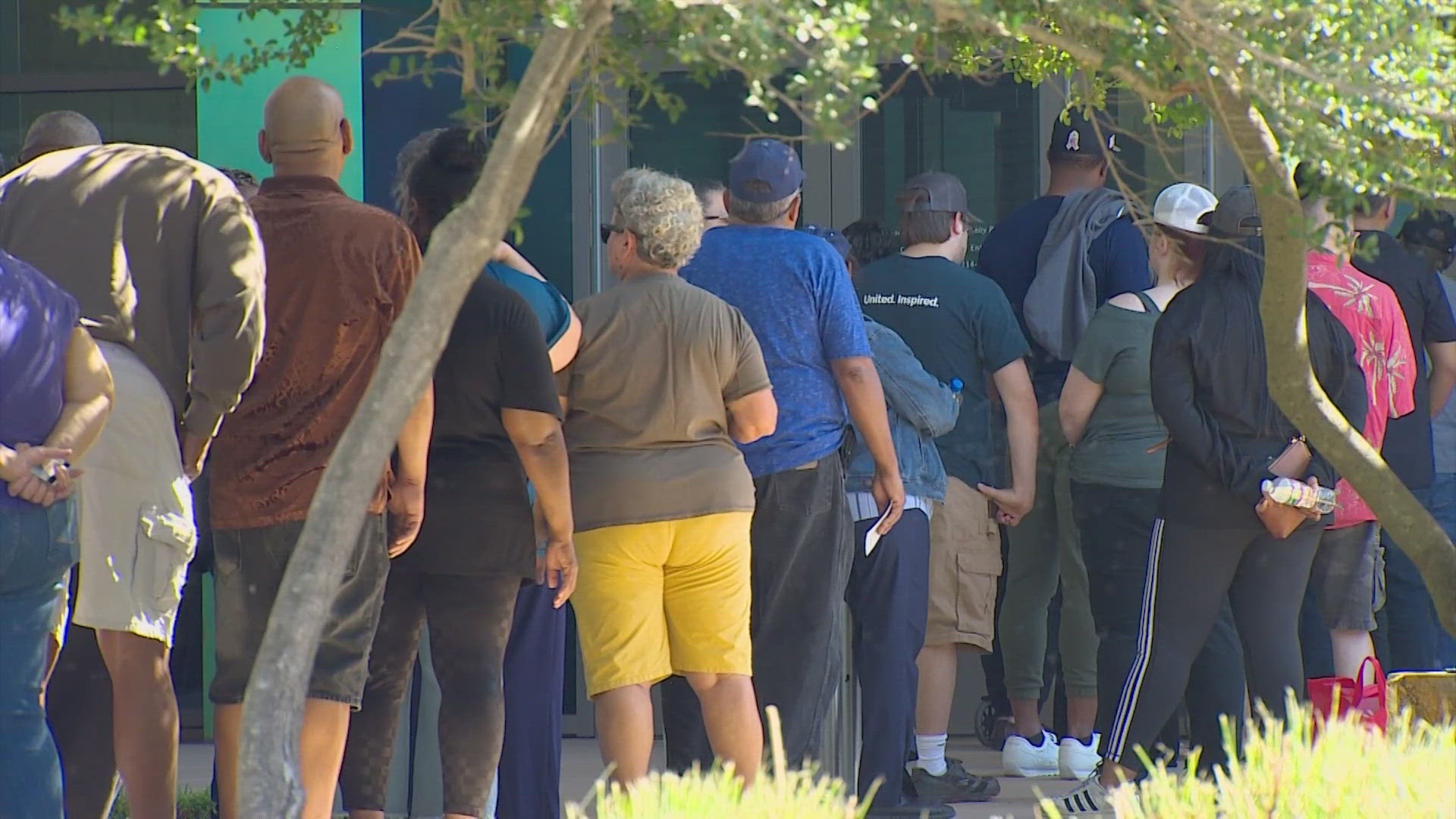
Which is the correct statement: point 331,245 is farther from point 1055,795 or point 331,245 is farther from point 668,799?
point 1055,795

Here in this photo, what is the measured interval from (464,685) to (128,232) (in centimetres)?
123

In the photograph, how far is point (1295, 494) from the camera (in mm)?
4957

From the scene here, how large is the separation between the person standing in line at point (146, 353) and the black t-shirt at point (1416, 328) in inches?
144

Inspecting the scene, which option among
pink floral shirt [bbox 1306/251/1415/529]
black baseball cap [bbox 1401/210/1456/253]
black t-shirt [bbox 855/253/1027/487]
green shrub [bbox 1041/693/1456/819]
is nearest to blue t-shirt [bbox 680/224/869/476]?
black t-shirt [bbox 855/253/1027/487]

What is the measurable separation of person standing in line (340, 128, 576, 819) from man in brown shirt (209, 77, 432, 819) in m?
0.27

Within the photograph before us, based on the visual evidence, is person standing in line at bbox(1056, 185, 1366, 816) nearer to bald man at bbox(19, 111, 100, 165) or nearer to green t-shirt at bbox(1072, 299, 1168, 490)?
green t-shirt at bbox(1072, 299, 1168, 490)

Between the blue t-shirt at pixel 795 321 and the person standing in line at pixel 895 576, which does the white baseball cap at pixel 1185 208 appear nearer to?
the person standing in line at pixel 895 576

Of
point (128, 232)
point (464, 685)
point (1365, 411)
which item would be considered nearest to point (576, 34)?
point (128, 232)

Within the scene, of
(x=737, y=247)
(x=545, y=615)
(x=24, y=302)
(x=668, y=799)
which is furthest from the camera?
(x=737, y=247)

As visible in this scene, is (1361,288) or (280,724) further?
(1361,288)

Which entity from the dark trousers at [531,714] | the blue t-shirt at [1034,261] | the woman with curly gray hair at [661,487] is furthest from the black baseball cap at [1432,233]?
the dark trousers at [531,714]

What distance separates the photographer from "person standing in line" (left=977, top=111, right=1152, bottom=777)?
6418 mm

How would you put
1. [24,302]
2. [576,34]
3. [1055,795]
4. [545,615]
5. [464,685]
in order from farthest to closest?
1. [1055,795]
2. [545,615]
3. [464,685]
4. [24,302]
5. [576,34]

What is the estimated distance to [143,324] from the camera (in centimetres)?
404
